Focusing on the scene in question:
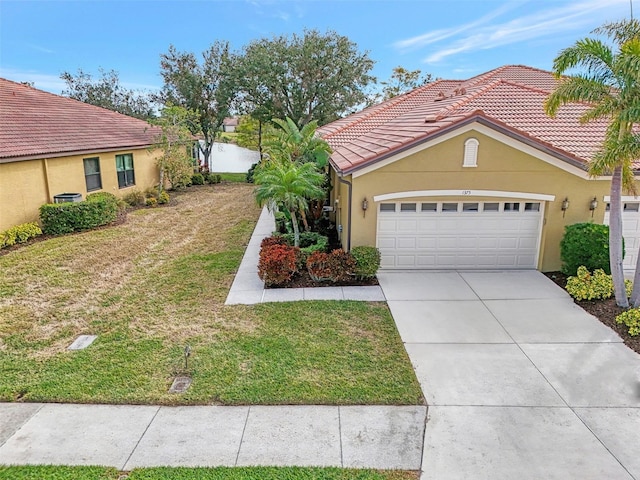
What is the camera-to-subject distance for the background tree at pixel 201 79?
29672mm

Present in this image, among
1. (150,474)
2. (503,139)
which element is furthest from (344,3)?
(150,474)

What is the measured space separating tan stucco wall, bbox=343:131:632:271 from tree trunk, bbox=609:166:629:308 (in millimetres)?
2318

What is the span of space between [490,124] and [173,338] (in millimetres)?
8617

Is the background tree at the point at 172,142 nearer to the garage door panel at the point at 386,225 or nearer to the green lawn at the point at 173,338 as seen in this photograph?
the green lawn at the point at 173,338

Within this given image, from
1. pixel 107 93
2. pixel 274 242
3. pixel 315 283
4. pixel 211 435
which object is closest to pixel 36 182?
pixel 274 242

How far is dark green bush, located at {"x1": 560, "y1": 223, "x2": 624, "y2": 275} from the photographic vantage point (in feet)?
33.4

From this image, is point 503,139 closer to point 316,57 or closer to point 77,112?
point 77,112

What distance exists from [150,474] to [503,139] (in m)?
10.1

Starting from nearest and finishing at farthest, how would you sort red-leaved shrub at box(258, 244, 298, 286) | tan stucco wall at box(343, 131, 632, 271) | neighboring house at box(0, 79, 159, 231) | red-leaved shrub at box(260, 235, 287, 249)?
red-leaved shrub at box(258, 244, 298, 286) → tan stucco wall at box(343, 131, 632, 271) → red-leaved shrub at box(260, 235, 287, 249) → neighboring house at box(0, 79, 159, 231)

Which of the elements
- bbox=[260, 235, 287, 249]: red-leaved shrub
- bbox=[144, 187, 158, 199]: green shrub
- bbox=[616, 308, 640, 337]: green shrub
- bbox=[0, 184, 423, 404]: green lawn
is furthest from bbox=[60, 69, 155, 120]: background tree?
bbox=[616, 308, 640, 337]: green shrub

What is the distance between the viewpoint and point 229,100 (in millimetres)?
30688

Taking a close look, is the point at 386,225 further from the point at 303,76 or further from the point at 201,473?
the point at 303,76

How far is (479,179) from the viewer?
Answer: 1102 cm

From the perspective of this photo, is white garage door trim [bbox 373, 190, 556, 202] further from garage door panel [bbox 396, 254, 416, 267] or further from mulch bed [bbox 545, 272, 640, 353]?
mulch bed [bbox 545, 272, 640, 353]
